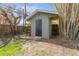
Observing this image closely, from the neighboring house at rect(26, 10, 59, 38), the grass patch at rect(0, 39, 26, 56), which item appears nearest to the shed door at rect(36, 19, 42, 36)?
the neighboring house at rect(26, 10, 59, 38)

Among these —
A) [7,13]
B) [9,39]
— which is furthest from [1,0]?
[9,39]

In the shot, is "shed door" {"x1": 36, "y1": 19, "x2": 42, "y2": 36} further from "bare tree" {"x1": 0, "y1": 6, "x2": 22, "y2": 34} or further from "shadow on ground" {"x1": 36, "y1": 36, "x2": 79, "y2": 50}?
"bare tree" {"x1": 0, "y1": 6, "x2": 22, "y2": 34}

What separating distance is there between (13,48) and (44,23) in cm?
48

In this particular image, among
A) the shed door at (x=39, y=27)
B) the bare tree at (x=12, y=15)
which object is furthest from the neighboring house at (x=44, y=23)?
the bare tree at (x=12, y=15)

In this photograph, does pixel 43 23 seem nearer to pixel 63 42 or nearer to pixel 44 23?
pixel 44 23

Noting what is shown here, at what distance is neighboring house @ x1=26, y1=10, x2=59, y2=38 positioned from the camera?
2.70m

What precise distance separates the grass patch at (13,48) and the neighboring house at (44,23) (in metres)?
0.19

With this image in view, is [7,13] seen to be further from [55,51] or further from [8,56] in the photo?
[55,51]

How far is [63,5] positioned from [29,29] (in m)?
0.50

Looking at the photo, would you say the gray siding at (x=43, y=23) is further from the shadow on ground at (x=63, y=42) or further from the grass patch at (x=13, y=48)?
the grass patch at (x=13, y=48)

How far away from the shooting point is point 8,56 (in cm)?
268

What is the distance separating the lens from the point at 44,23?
2715mm

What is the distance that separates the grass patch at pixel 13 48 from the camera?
268 centimetres

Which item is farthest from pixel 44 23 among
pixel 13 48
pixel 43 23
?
pixel 13 48
